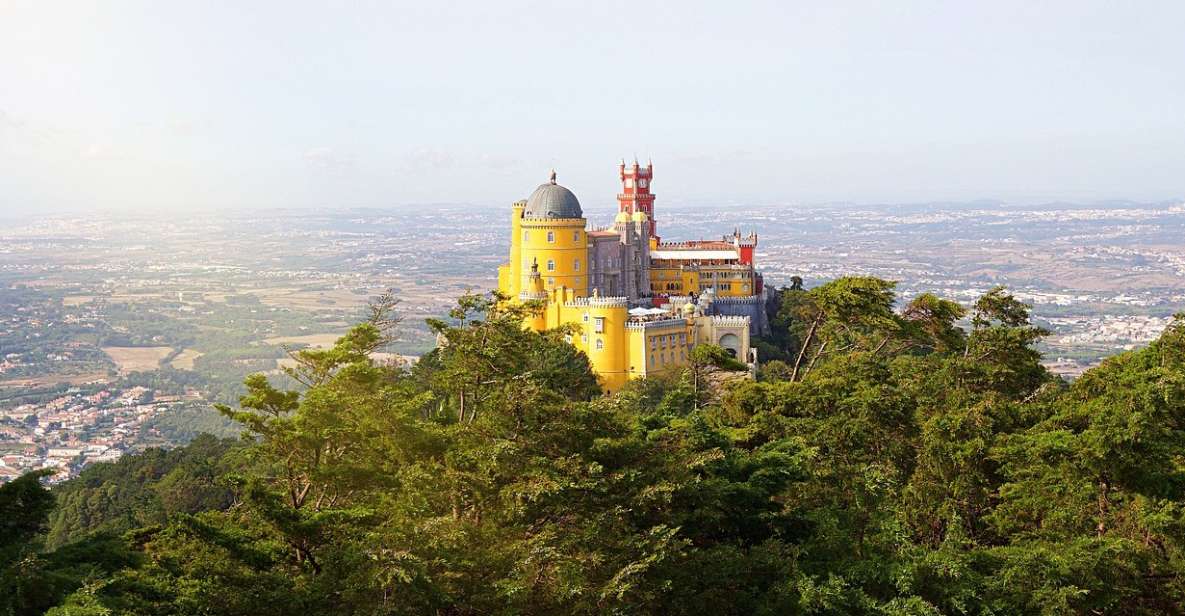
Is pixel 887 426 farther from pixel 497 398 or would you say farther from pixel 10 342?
pixel 10 342

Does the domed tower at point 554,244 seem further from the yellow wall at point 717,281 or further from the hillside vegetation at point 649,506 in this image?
the hillside vegetation at point 649,506

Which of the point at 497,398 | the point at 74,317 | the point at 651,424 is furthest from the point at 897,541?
the point at 74,317

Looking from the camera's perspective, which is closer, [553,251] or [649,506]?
[649,506]

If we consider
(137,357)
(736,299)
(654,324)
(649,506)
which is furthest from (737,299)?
(137,357)

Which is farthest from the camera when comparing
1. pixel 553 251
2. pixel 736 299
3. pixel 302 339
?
pixel 302 339

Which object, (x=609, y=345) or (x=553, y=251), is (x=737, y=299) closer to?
(x=553, y=251)

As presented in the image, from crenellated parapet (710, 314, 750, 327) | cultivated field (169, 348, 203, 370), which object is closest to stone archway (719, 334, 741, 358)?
crenellated parapet (710, 314, 750, 327)

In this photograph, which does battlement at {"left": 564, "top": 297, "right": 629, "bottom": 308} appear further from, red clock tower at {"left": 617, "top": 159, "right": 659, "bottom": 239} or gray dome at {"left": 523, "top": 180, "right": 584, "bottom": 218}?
red clock tower at {"left": 617, "top": 159, "right": 659, "bottom": 239}

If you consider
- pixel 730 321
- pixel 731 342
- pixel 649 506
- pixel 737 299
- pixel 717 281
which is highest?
pixel 717 281
